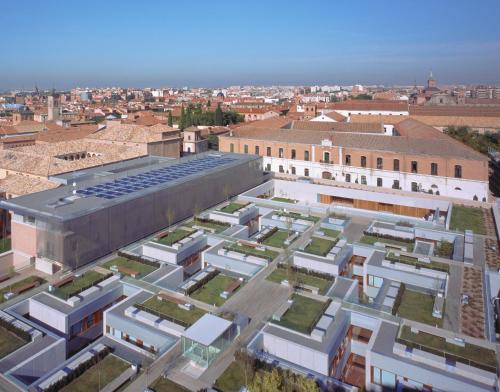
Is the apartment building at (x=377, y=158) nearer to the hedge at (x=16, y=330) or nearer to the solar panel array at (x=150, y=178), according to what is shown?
the solar panel array at (x=150, y=178)

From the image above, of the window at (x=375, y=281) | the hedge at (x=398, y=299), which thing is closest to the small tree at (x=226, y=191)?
the window at (x=375, y=281)

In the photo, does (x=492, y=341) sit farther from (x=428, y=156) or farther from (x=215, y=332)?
(x=428, y=156)

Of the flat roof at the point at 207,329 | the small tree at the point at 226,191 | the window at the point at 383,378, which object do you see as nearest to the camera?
the window at the point at 383,378

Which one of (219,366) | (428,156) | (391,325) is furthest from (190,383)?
(428,156)

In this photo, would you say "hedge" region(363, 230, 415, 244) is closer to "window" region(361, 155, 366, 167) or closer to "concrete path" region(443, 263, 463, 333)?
"concrete path" region(443, 263, 463, 333)

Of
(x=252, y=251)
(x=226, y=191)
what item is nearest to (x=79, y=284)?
(x=252, y=251)

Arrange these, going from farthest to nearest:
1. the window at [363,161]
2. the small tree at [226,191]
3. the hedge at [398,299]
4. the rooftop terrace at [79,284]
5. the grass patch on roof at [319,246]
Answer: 1. the window at [363,161]
2. the small tree at [226,191]
3. the grass patch on roof at [319,246]
4. the rooftop terrace at [79,284]
5. the hedge at [398,299]

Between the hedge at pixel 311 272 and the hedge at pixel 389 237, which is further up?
the hedge at pixel 389 237
